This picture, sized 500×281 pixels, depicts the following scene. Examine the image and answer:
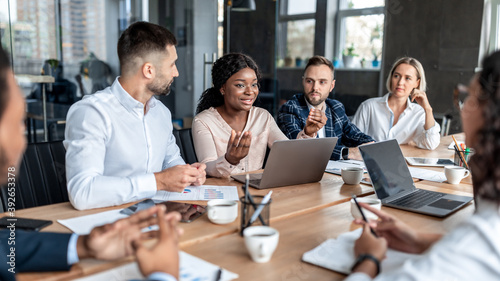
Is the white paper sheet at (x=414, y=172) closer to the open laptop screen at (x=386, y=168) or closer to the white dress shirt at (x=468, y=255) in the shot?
the open laptop screen at (x=386, y=168)

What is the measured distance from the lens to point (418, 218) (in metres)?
1.40

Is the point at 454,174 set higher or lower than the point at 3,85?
lower

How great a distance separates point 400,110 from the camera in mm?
3262

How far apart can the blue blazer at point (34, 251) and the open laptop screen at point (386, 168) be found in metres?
0.99

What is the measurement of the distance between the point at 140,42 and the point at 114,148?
447 millimetres

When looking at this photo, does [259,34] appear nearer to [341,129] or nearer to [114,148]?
[341,129]

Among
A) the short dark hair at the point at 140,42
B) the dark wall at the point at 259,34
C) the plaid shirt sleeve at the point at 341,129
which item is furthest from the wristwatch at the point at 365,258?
the dark wall at the point at 259,34

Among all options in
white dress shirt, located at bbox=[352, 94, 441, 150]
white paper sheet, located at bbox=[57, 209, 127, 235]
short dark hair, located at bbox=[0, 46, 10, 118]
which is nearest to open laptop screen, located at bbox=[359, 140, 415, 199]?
white paper sheet, located at bbox=[57, 209, 127, 235]

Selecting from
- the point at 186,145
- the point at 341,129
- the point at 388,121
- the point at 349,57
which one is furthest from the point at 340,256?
the point at 349,57

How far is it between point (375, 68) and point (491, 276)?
16.0ft

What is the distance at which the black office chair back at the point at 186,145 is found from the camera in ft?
7.82

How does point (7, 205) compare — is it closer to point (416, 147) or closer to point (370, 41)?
point (416, 147)

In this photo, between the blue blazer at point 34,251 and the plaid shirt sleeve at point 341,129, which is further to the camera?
the plaid shirt sleeve at point 341,129

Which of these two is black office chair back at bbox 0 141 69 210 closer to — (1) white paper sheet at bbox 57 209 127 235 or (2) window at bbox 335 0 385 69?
(1) white paper sheet at bbox 57 209 127 235
